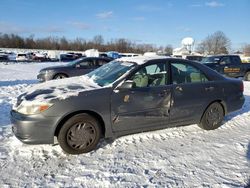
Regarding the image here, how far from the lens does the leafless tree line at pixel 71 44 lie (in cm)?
8400

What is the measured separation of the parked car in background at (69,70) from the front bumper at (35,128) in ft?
24.5

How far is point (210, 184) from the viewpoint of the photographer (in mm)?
3057

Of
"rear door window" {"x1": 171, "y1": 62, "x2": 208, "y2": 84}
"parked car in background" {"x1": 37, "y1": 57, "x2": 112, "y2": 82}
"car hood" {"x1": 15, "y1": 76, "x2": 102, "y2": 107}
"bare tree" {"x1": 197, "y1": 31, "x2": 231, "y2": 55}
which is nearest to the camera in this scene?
"car hood" {"x1": 15, "y1": 76, "x2": 102, "y2": 107}

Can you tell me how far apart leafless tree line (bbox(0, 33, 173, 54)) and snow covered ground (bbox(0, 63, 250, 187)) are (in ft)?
263

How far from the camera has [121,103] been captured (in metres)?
3.97

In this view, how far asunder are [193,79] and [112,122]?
198 cm

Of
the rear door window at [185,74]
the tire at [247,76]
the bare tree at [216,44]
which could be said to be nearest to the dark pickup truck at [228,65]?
the tire at [247,76]

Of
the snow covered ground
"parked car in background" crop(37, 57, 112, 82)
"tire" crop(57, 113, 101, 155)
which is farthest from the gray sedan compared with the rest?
"parked car in background" crop(37, 57, 112, 82)

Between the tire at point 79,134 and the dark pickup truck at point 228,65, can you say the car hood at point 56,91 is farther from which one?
the dark pickup truck at point 228,65

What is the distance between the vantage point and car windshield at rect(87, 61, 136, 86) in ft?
13.8

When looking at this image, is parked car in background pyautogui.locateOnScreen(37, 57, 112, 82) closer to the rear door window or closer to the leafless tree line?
the rear door window

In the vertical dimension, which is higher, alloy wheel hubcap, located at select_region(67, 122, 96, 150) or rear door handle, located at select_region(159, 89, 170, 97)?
rear door handle, located at select_region(159, 89, 170, 97)

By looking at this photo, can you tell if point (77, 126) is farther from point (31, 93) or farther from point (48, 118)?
point (31, 93)

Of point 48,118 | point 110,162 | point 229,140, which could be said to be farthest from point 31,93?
point 229,140
